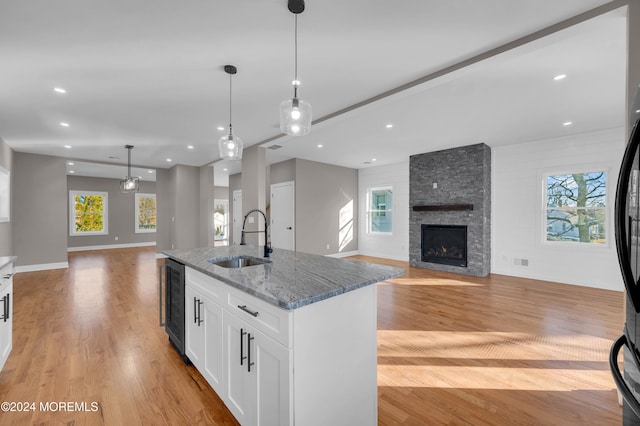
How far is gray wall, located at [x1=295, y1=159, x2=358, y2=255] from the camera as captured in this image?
680 cm

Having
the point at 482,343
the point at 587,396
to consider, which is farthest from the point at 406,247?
the point at 587,396

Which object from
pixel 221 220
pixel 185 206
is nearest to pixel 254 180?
pixel 185 206

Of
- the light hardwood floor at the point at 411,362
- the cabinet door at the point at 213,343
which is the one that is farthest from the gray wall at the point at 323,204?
the cabinet door at the point at 213,343

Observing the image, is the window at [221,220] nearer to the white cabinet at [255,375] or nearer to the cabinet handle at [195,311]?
the cabinet handle at [195,311]

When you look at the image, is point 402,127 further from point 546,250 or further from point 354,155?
point 546,250

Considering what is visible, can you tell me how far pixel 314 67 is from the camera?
2619mm

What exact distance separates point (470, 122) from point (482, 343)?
3075 mm

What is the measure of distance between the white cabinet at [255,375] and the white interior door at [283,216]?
5114 millimetres

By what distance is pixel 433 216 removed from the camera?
238 inches

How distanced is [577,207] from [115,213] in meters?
12.8

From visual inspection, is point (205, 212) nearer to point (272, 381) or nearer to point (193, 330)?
point (193, 330)

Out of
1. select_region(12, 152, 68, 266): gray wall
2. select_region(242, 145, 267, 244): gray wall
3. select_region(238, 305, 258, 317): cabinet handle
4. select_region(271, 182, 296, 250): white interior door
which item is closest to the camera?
select_region(238, 305, 258, 317): cabinet handle

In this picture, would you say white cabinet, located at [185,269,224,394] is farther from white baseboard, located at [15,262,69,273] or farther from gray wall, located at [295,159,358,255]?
white baseboard, located at [15,262,69,273]

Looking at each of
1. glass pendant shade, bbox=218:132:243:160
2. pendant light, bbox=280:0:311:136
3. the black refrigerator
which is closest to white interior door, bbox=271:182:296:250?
glass pendant shade, bbox=218:132:243:160
